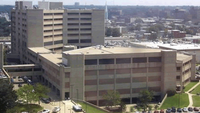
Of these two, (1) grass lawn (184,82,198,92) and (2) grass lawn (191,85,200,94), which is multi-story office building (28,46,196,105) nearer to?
(1) grass lawn (184,82,198,92)

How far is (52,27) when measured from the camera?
115 ft

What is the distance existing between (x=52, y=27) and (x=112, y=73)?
1328 cm

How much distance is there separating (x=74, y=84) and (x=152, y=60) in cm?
493

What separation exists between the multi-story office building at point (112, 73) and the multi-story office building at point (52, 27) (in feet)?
29.7

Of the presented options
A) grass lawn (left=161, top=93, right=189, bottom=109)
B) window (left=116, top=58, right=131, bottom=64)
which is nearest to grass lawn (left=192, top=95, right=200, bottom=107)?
grass lawn (left=161, top=93, right=189, bottom=109)

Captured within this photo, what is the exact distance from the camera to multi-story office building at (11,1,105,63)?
33438mm

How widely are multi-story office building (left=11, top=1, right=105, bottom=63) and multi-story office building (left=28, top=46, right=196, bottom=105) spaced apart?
9062mm

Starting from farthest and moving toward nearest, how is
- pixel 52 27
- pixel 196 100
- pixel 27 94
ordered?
1. pixel 52 27
2. pixel 196 100
3. pixel 27 94

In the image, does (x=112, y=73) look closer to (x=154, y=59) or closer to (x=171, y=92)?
(x=154, y=59)

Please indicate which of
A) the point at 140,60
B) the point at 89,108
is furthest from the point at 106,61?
the point at 89,108

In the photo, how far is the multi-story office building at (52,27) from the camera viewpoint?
33.4 m

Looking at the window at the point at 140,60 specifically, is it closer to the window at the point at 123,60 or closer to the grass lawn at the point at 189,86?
the window at the point at 123,60

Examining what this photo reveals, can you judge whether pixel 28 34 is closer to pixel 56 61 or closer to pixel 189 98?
pixel 56 61

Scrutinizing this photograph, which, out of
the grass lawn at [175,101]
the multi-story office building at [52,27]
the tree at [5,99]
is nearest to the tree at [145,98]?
the grass lawn at [175,101]
